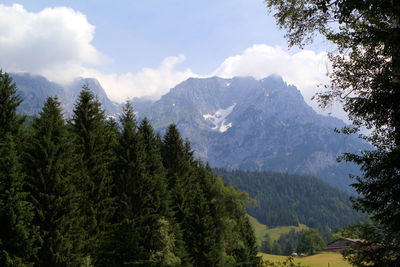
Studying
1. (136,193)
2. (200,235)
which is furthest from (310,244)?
(136,193)

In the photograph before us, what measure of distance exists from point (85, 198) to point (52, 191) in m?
4.34

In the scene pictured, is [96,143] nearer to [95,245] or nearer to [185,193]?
[95,245]

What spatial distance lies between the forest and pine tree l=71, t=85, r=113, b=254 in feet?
0.29

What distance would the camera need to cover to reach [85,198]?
1046 inches

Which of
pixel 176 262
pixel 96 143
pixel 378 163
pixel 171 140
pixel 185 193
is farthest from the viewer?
pixel 171 140

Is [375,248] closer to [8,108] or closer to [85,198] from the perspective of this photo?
[85,198]

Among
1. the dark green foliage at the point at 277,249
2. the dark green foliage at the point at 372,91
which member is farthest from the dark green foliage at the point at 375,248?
the dark green foliage at the point at 277,249

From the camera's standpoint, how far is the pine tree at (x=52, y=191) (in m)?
21.5

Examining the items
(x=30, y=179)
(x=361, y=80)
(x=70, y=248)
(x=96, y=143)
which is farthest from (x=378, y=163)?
(x=96, y=143)

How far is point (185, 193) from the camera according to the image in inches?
1845

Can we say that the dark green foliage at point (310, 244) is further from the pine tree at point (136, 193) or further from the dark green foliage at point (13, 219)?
the dark green foliage at point (13, 219)

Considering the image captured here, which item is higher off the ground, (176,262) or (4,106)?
(4,106)

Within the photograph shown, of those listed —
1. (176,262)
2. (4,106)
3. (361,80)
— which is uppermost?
(4,106)

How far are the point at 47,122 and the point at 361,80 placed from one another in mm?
21795
